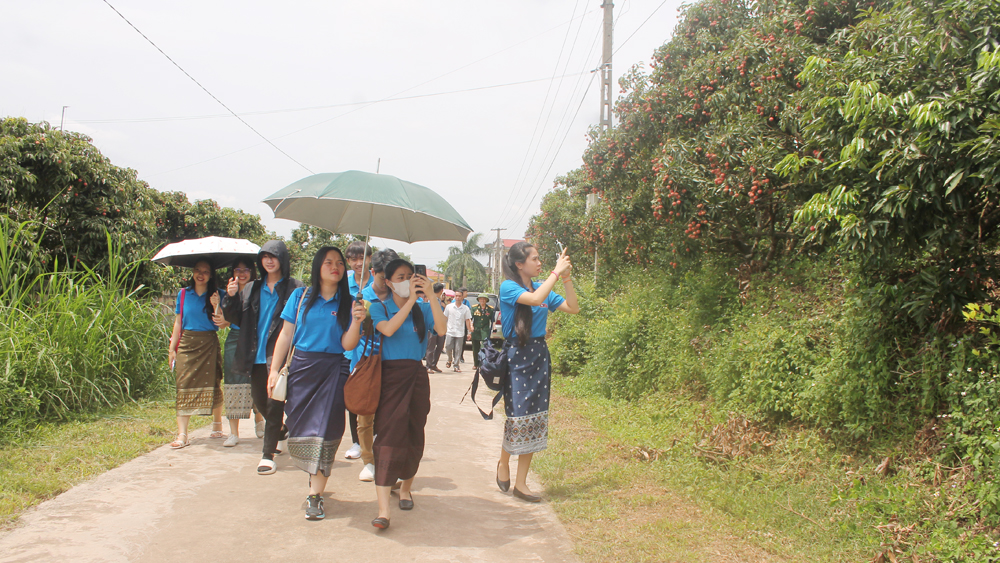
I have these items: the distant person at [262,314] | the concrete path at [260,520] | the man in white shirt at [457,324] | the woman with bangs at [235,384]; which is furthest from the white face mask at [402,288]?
the man in white shirt at [457,324]

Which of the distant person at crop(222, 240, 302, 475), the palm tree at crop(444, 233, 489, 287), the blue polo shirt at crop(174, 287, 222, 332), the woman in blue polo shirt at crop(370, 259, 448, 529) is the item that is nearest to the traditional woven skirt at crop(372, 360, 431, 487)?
the woman in blue polo shirt at crop(370, 259, 448, 529)

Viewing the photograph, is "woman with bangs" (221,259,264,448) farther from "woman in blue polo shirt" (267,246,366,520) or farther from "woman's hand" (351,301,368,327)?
"woman's hand" (351,301,368,327)

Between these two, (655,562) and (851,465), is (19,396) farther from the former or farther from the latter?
(851,465)

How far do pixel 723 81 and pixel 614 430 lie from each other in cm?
426

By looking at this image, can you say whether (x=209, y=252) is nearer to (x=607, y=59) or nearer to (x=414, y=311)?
(x=414, y=311)

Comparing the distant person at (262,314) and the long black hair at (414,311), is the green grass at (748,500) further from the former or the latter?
the distant person at (262,314)

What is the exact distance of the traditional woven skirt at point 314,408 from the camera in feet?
13.9

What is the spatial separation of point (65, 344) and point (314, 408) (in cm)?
402

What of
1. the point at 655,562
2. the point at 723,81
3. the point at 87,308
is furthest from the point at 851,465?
the point at 87,308

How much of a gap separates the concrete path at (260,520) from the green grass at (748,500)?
0.43 m

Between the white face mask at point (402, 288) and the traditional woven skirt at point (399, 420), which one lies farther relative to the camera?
the white face mask at point (402, 288)

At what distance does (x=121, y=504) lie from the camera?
428 cm

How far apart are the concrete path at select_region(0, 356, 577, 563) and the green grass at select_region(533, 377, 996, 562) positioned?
0.43 metres

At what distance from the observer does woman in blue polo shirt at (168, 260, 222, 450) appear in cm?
612
